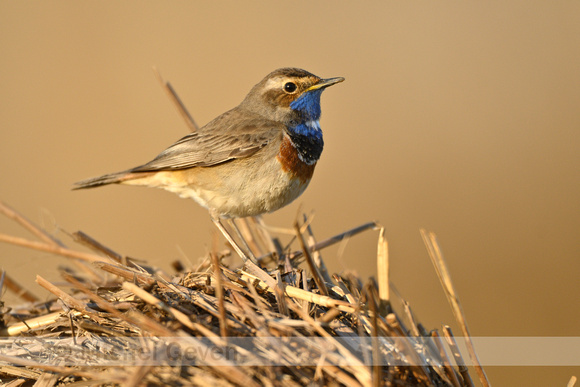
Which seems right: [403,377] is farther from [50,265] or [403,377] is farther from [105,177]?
[50,265]

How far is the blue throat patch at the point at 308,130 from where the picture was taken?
5312 millimetres

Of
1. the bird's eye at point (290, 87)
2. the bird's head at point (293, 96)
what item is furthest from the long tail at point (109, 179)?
the bird's eye at point (290, 87)

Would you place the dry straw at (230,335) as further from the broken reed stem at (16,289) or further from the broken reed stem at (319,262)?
the broken reed stem at (16,289)

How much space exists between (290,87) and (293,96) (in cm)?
9

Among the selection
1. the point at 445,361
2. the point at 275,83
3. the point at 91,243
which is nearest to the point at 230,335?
the point at 445,361

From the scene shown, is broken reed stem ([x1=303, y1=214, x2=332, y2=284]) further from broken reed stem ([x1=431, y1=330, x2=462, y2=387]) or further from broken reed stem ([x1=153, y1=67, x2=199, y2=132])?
broken reed stem ([x1=153, y1=67, x2=199, y2=132])

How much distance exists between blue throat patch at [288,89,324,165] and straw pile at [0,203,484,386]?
167 cm

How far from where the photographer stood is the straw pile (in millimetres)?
2783

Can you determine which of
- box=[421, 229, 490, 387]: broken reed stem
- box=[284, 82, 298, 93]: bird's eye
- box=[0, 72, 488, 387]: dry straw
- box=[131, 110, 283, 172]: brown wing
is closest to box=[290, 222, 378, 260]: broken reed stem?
box=[0, 72, 488, 387]: dry straw

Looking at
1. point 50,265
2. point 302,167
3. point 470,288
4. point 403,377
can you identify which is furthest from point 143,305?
point 470,288

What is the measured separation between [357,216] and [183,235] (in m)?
2.76

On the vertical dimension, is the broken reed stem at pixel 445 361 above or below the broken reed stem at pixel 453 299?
below

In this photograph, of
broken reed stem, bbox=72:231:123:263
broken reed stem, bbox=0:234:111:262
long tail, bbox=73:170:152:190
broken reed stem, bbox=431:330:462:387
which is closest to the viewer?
broken reed stem, bbox=0:234:111:262

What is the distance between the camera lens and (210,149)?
5379 mm
